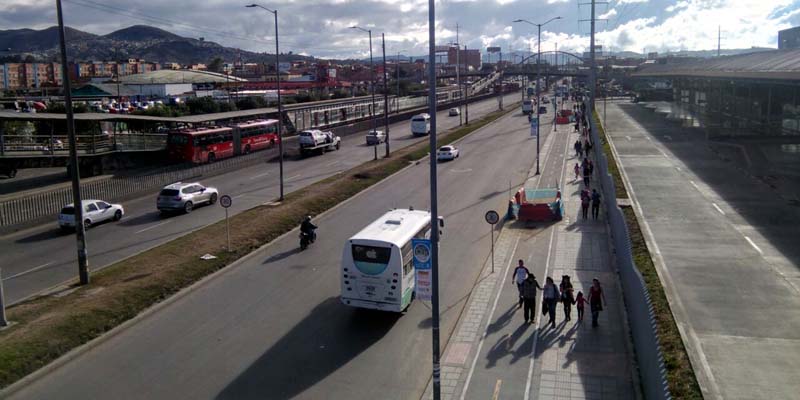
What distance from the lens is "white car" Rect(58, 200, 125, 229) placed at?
947 inches

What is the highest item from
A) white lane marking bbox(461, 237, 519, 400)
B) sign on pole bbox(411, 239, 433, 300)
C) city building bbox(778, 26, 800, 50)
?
city building bbox(778, 26, 800, 50)

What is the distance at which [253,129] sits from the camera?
46.7 metres

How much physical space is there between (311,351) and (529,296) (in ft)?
16.2

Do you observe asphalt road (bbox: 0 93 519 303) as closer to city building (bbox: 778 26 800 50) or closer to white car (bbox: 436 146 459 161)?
white car (bbox: 436 146 459 161)

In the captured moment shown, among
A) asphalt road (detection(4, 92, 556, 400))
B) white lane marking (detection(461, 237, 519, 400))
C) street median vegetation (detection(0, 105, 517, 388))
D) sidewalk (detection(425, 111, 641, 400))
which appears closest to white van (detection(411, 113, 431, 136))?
street median vegetation (detection(0, 105, 517, 388))

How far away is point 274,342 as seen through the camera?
531 inches

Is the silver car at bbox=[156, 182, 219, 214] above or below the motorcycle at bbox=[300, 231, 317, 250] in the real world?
above

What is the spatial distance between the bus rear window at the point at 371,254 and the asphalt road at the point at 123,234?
875cm

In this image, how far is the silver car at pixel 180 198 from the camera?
27188 mm

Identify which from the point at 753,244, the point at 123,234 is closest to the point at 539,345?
the point at 753,244

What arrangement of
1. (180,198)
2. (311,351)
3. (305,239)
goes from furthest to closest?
(180,198) → (305,239) → (311,351)

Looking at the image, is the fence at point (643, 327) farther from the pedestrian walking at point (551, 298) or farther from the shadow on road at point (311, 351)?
the shadow on road at point (311, 351)

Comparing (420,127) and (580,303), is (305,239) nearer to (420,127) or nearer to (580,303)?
(580,303)

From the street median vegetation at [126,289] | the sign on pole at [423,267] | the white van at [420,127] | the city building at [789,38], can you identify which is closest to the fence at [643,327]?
the sign on pole at [423,267]
